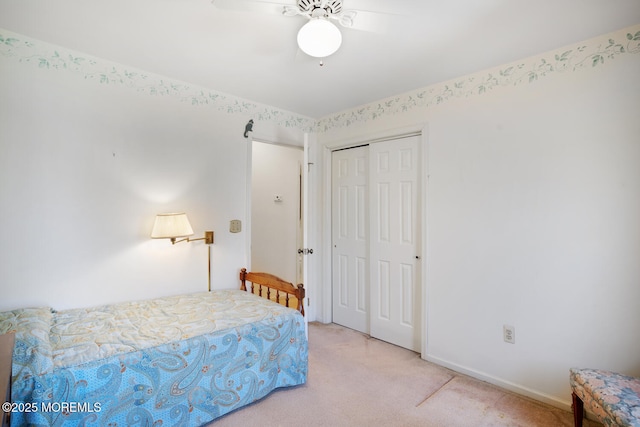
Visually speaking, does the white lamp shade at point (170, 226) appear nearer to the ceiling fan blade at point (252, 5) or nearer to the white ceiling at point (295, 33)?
the white ceiling at point (295, 33)

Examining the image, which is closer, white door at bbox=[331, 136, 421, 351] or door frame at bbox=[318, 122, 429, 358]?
door frame at bbox=[318, 122, 429, 358]

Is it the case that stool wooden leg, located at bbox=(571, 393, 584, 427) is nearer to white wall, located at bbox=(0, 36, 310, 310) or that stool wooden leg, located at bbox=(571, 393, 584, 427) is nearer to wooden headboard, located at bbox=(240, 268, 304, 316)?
wooden headboard, located at bbox=(240, 268, 304, 316)

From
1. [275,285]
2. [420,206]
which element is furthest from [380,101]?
[275,285]

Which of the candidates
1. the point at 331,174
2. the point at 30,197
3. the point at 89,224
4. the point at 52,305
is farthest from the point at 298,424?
the point at 331,174

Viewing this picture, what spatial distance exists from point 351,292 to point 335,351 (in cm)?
72

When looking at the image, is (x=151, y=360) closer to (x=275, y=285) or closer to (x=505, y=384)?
(x=275, y=285)

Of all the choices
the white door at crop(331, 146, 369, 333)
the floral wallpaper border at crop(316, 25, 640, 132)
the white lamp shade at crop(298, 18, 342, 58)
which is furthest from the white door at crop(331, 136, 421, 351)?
the white lamp shade at crop(298, 18, 342, 58)

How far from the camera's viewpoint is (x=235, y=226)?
2.94m

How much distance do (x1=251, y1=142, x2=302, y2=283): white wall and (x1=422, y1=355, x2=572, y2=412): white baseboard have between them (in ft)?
7.62

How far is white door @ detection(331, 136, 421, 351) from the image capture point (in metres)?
2.83

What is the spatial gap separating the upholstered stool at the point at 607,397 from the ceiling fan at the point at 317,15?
210cm

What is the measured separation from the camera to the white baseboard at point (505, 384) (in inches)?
78.4

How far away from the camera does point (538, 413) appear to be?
1931 mm

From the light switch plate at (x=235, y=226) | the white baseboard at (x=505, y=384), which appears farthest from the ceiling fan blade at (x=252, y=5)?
the white baseboard at (x=505, y=384)
